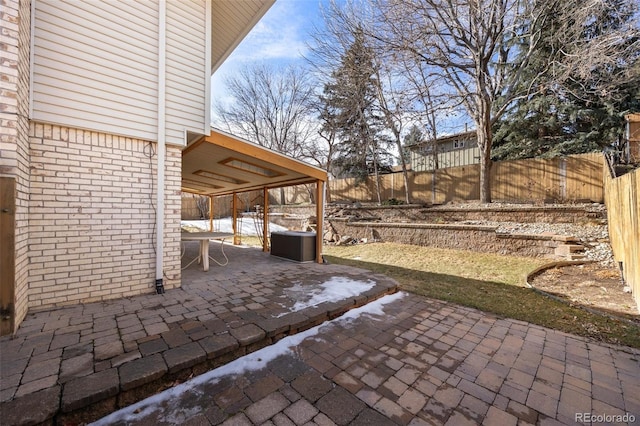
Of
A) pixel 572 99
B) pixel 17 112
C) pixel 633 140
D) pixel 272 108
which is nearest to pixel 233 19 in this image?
pixel 17 112

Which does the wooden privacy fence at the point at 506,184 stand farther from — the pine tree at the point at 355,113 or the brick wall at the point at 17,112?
the brick wall at the point at 17,112

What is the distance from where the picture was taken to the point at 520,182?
403 inches

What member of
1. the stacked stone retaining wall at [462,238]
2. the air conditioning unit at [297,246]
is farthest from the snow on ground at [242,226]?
the air conditioning unit at [297,246]

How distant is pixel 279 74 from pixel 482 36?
543 inches

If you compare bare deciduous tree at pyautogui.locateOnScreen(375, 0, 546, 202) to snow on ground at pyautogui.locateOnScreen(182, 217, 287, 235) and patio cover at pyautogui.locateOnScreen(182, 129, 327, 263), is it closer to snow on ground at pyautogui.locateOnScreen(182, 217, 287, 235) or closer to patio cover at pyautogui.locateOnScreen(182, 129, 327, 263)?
patio cover at pyautogui.locateOnScreen(182, 129, 327, 263)

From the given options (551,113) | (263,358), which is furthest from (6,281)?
(551,113)

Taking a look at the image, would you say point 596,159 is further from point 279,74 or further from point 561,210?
point 279,74

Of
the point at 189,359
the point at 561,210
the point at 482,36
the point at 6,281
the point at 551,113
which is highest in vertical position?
the point at 482,36

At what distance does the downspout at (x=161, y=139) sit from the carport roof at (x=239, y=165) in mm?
619

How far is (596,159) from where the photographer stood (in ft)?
29.1

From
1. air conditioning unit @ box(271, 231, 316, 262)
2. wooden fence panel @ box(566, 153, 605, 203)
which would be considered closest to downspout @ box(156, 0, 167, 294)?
air conditioning unit @ box(271, 231, 316, 262)

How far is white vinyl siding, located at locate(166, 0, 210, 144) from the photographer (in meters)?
3.82

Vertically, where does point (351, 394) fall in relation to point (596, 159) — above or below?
below

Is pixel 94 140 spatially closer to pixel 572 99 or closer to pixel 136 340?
pixel 136 340
